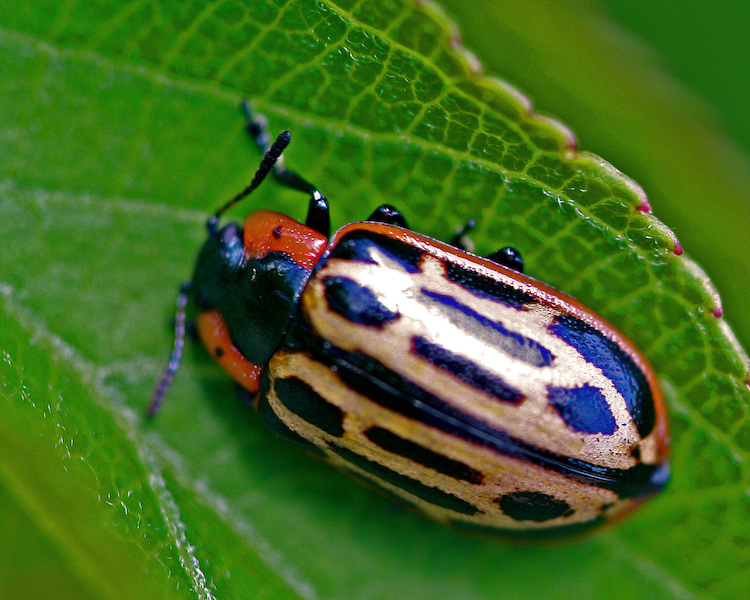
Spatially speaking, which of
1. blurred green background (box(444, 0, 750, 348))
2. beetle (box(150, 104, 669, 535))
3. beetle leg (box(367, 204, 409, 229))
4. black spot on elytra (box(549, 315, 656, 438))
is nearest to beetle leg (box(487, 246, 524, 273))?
beetle (box(150, 104, 669, 535))

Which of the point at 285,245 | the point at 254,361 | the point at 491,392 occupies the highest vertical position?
the point at 491,392

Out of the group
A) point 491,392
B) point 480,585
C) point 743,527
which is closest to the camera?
point 491,392

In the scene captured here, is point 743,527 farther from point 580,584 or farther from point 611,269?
point 611,269

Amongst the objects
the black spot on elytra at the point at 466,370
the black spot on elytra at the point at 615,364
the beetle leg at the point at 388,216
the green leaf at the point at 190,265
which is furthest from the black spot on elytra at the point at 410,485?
the beetle leg at the point at 388,216

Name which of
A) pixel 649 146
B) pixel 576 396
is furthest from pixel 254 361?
pixel 649 146

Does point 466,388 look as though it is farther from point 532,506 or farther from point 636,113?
point 636,113

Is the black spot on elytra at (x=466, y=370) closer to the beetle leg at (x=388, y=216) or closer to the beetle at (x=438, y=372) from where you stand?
the beetle at (x=438, y=372)

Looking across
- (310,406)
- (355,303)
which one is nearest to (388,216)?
(355,303)
